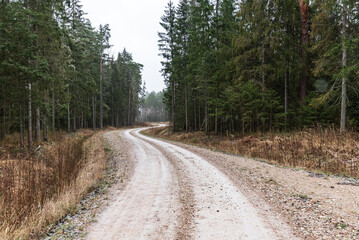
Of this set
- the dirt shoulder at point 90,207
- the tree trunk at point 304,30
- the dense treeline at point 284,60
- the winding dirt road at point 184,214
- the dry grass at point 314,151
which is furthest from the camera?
the tree trunk at point 304,30

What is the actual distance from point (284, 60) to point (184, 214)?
14727 mm

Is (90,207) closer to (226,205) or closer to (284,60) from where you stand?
(226,205)

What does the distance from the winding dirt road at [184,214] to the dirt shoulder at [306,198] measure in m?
0.37

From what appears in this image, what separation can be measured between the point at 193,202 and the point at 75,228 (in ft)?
8.07

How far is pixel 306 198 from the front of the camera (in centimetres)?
459

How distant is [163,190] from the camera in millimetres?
5270

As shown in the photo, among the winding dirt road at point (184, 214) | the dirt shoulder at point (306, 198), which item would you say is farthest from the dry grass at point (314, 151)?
the winding dirt road at point (184, 214)

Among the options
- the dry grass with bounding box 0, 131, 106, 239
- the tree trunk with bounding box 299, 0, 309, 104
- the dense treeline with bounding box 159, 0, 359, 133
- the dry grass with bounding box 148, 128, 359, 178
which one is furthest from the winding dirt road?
the tree trunk with bounding box 299, 0, 309, 104

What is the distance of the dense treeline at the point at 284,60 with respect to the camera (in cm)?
1160

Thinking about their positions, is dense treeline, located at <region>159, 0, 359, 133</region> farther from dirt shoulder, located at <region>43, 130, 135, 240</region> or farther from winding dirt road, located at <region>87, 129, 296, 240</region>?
dirt shoulder, located at <region>43, 130, 135, 240</region>

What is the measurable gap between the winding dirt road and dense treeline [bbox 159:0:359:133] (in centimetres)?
1076

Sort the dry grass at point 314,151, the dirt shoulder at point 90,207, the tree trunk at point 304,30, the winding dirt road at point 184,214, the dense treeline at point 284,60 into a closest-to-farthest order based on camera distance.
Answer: the winding dirt road at point 184,214, the dirt shoulder at point 90,207, the dry grass at point 314,151, the dense treeline at point 284,60, the tree trunk at point 304,30

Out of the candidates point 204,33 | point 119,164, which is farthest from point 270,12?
point 119,164

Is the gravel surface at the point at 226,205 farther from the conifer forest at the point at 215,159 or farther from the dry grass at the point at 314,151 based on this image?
the dry grass at the point at 314,151
